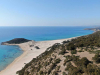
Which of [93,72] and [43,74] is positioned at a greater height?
[93,72]

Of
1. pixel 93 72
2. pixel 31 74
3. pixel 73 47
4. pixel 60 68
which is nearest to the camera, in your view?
pixel 93 72

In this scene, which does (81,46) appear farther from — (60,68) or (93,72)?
(93,72)

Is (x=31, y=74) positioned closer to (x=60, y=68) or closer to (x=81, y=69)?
(x=60, y=68)

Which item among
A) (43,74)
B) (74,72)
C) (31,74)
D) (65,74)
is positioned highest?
(74,72)

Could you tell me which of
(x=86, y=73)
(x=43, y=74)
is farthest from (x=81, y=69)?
(x=43, y=74)

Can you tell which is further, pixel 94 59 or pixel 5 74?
pixel 5 74

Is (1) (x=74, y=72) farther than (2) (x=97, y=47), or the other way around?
(2) (x=97, y=47)

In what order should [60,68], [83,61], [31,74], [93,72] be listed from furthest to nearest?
[31,74] < [60,68] < [83,61] < [93,72]

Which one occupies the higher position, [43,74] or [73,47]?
[73,47]

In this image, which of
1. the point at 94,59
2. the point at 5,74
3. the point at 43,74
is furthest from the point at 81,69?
the point at 5,74
